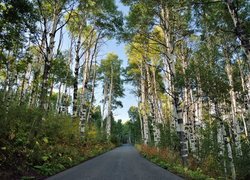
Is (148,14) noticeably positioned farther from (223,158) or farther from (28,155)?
(28,155)

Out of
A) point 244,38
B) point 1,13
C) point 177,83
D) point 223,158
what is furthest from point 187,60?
point 1,13

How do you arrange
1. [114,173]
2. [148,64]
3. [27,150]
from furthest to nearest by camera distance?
[148,64], [114,173], [27,150]

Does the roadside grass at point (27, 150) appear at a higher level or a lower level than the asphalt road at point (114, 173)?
higher

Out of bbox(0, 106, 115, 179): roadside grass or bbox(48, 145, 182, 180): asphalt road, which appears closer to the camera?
bbox(0, 106, 115, 179): roadside grass

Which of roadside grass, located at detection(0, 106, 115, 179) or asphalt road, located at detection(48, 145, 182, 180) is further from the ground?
roadside grass, located at detection(0, 106, 115, 179)

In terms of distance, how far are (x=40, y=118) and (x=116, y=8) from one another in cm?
1188

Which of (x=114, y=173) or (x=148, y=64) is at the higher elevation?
(x=148, y=64)

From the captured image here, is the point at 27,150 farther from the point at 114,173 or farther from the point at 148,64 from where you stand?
the point at 148,64

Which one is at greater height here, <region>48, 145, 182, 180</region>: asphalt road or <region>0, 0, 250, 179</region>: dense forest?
<region>0, 0, 250, 179</region>: dense forest

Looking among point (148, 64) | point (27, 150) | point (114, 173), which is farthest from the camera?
point (148, 64)

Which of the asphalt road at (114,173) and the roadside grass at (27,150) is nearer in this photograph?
the roadside grass at (27,150)

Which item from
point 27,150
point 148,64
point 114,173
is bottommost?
point 114,173

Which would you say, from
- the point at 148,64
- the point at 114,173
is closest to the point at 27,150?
the point at 114,173

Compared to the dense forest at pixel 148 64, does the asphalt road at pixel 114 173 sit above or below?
below
